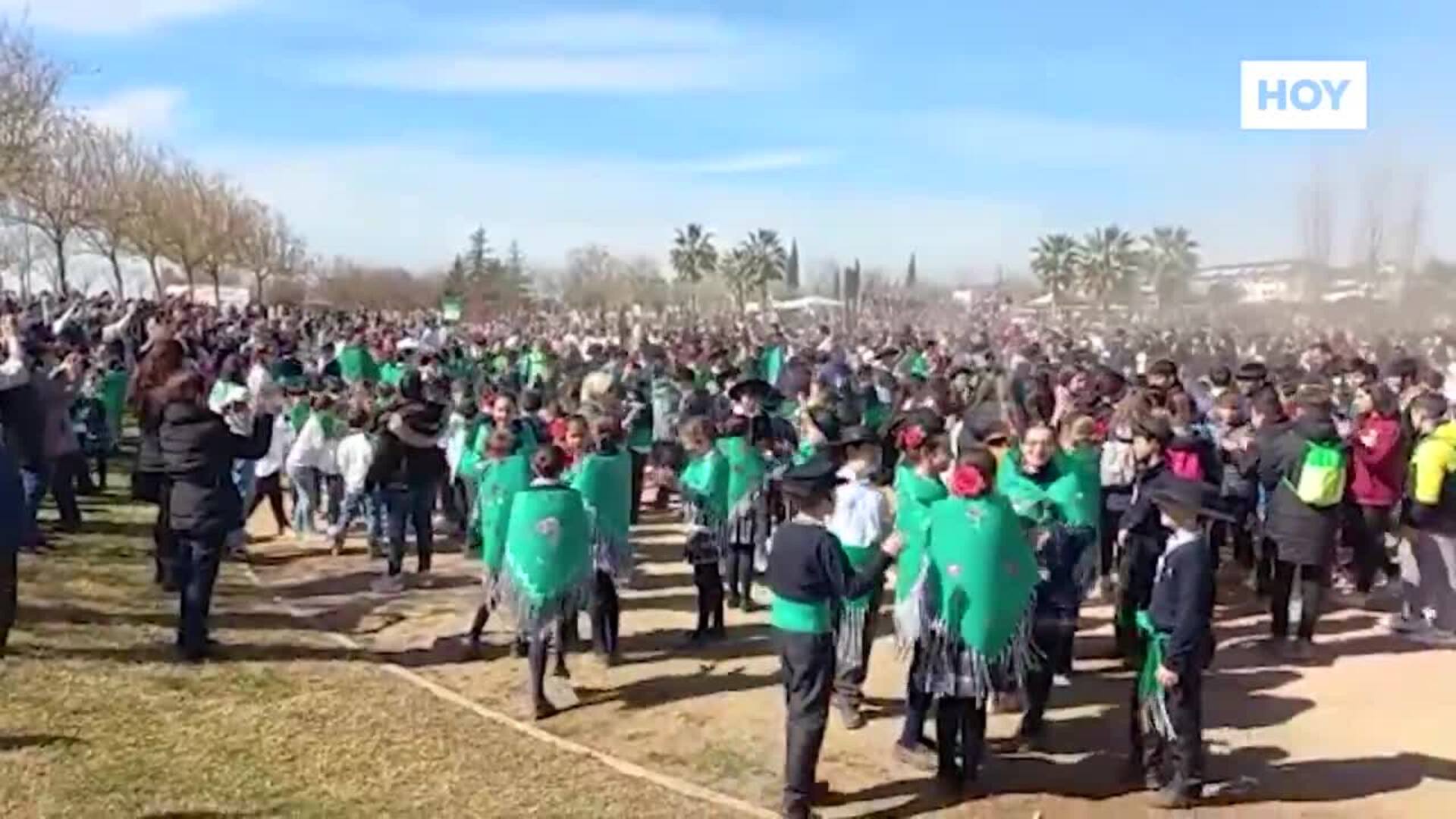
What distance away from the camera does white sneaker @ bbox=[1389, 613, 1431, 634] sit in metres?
11.0

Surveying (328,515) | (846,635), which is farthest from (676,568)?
(846,635)

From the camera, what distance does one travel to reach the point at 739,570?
1168cm

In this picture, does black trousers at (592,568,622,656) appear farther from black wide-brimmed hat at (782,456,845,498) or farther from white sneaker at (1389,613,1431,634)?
white sneaker at (1389,613,1431,634)

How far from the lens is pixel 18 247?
152ft

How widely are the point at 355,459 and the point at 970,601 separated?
24.8 ft

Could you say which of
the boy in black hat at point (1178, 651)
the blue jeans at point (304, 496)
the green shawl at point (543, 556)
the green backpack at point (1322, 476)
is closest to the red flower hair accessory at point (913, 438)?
the boy in black hat at point (1178, 651)

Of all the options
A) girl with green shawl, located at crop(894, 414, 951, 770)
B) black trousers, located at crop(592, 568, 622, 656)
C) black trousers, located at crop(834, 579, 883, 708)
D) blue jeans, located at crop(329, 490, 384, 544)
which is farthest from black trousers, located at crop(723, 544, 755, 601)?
blue jeans, located at crop(329, 490, 384, 544)

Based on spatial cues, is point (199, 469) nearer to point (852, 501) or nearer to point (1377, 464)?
point (852, 501)

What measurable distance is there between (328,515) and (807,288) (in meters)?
63.3

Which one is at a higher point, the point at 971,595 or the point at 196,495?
the point at 196,495

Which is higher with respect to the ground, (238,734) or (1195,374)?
(1195,374)

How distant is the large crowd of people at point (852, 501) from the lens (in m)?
7.64

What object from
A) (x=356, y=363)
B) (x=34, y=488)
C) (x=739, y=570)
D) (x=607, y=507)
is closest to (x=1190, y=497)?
(x=607, y=507)

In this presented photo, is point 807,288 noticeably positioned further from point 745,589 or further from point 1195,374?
point 745,589
